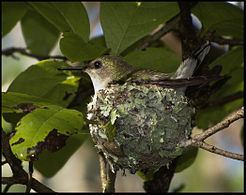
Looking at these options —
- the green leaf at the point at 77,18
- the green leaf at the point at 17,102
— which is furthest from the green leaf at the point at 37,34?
the green leaf at the point at 17,102

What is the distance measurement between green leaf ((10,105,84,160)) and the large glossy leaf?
0.71 metres

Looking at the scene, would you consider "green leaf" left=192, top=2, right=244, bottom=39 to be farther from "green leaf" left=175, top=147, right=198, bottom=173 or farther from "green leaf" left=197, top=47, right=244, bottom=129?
"green leaf" left=175, top=147, right=198, bottom=173

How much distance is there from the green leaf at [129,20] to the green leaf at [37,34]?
0.95 metres

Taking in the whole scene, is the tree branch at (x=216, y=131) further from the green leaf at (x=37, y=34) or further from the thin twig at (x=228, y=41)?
the green leaf at (x=37, y=34)

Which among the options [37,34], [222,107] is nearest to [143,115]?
[222,107]

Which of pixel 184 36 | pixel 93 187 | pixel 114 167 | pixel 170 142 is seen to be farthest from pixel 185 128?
pixel 93 187

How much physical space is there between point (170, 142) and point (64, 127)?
1.79ft

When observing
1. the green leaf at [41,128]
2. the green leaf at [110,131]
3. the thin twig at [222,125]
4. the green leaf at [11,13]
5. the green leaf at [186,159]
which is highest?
the thin twig at [222,125]

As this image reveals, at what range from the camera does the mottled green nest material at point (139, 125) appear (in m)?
2.48

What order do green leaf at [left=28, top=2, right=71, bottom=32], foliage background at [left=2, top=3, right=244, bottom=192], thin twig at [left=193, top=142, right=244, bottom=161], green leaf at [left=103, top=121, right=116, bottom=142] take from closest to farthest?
thin twig at [left=193, top=142, right=244, bottom=161]
green leaf at [left=103, top=121, right=116, bottom=142]
green leaf at [left=28, top=2, right=71, bottom=32]
foliage background at [left=2, top=3, right=244, bottom=192]

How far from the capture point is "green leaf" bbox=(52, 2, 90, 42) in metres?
2.85

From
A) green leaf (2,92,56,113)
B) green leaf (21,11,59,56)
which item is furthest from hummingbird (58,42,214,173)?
green leaf (21,11,59,56)

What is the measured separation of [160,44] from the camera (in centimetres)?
366

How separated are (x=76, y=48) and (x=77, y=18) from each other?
42 centimetres
